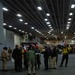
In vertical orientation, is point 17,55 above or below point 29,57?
above

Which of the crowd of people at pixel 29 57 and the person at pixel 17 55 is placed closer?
the crowd of people at pixel 29 57

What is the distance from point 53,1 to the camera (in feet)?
71.6

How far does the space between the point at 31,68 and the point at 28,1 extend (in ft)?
28.9

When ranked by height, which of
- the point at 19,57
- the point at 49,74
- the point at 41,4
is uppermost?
the point at 41,4

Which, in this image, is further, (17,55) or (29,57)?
(17,55)

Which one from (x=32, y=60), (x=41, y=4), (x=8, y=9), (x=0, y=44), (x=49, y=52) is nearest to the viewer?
(x=32, y=60)

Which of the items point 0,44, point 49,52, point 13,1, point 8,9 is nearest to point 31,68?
point 49,52

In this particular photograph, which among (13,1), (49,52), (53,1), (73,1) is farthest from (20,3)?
(49,52)

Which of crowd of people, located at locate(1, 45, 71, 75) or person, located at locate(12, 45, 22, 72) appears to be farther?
person, located at locate(12, 45, 22, 72)

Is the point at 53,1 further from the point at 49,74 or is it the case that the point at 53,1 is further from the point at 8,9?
the point at 49,74

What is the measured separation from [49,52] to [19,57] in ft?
8.20

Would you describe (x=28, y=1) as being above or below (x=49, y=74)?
above

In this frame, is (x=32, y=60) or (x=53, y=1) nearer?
(x=32, y=60)

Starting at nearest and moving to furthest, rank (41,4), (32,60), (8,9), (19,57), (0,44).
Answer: (32,60), (19,57), (0,44), (41,4), (8,9)
